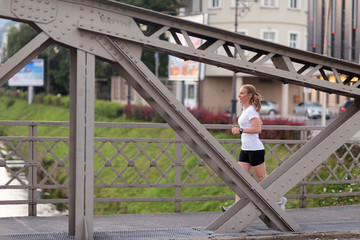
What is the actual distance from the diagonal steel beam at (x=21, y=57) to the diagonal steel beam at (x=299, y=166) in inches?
110

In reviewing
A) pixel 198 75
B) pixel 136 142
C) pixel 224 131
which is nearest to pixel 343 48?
pixel 198 75

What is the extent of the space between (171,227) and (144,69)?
228 centimetres

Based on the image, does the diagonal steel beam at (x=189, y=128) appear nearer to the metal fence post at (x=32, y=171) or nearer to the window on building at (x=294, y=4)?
the metal fence post at (x=32, y=171)

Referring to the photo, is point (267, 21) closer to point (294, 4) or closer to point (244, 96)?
point (294, 4)

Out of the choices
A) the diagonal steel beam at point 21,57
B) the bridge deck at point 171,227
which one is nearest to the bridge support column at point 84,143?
the bridge deck at point 171,227

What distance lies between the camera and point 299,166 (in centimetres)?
846

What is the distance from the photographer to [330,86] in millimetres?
8461

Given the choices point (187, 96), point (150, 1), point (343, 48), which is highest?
point (150, 1)

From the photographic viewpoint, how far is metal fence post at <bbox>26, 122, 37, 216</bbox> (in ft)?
32.5

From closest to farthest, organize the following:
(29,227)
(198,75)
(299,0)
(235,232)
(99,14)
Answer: (99,14) → (235,232) → (29,227) → (198,75) → (299,0)

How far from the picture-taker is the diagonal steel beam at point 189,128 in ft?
25.1

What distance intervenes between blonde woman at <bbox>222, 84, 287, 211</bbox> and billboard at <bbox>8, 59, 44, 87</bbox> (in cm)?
6245

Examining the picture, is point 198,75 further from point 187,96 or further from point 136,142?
point 136,142

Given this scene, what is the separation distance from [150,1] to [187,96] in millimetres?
21128
